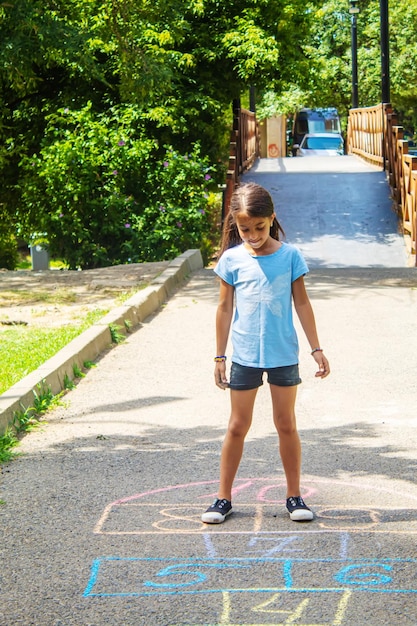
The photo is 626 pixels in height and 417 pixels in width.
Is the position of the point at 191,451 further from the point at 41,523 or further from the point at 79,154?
the point at 79,154

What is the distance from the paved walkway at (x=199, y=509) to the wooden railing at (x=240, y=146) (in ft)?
38.7

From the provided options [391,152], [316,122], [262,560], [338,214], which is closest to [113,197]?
[338,214]

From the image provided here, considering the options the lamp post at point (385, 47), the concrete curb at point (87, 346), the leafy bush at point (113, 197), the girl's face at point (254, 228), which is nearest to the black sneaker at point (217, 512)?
the girl's face at point (254, 228)

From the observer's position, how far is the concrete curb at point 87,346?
22.9 feet

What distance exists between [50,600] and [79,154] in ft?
46.1

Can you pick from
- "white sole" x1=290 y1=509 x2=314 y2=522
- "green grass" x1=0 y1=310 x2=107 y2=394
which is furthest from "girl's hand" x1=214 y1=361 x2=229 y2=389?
"green grass" x1=0 y1=310 x2=107 y2=394

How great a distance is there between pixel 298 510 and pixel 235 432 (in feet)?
1.49

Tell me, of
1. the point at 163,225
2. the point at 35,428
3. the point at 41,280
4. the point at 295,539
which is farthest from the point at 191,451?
the point at 163,225

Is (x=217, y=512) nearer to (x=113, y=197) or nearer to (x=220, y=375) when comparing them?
(x=220, y=375)

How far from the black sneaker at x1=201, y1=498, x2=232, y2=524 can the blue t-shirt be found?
0.67m

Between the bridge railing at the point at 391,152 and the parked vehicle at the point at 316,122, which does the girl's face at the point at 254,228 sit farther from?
the parked vehicle at the point at 316,122

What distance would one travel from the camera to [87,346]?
898cm

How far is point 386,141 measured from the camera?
77.5 feet

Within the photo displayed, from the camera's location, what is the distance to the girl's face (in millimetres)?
4730
